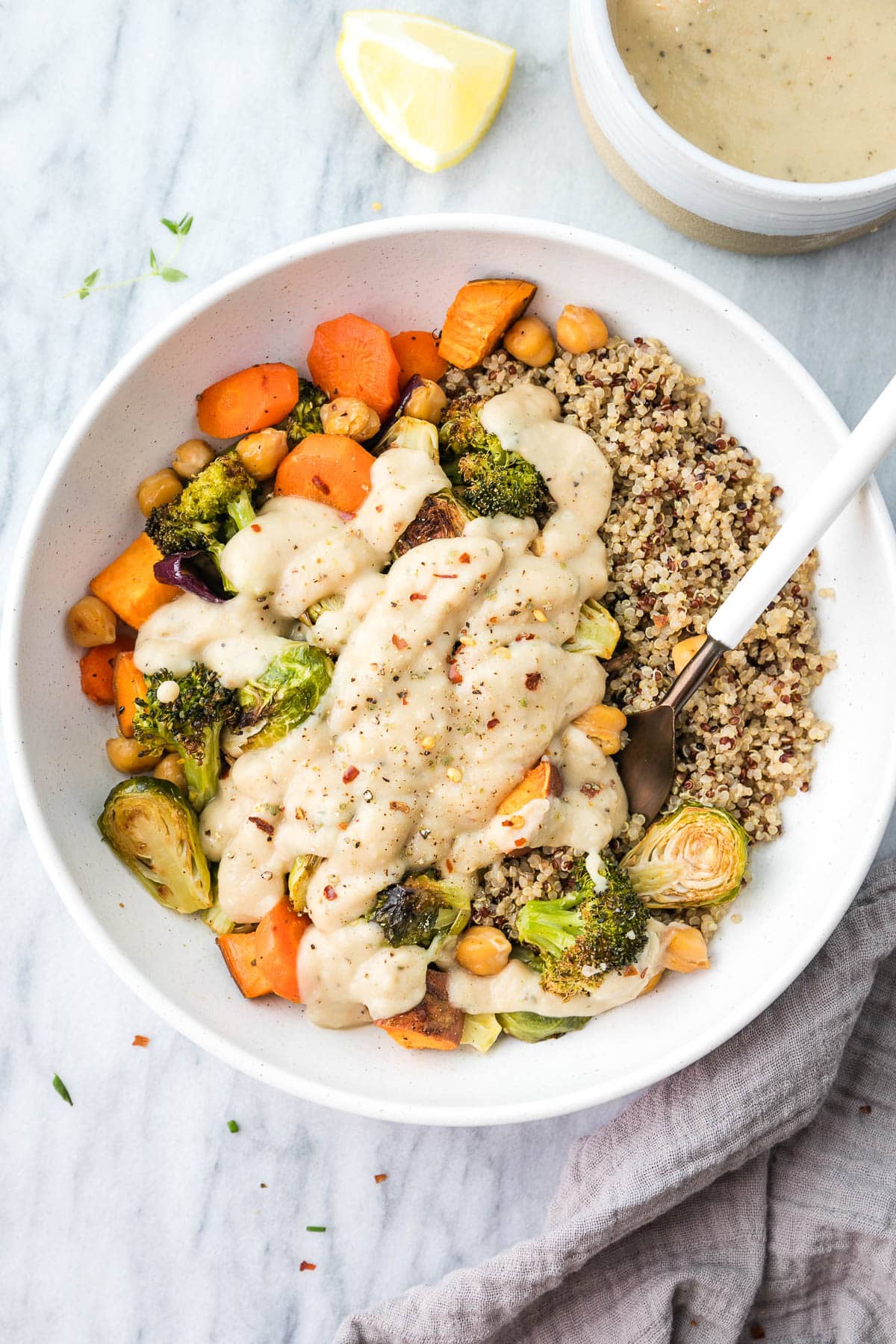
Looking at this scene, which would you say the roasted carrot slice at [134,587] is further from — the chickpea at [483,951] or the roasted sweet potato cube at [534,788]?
the chickpea at [483,951]

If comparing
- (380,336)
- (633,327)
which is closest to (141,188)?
(380,336)

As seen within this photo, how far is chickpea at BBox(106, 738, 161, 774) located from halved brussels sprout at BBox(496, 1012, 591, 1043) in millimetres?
1149

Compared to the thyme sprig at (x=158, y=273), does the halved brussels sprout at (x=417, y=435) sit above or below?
above

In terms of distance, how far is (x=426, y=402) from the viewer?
2.87 m

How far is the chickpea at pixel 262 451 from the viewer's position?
2875 mm

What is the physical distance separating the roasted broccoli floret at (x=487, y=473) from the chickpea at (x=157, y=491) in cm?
73

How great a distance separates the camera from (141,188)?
10.5 feet

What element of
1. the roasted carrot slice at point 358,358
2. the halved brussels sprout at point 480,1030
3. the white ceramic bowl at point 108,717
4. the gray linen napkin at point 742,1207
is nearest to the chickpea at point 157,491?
the white ceramic bowl at point 108,717

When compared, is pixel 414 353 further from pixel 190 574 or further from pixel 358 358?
pixel 190 574

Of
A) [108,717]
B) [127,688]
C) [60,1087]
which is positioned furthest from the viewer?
[60,1087]

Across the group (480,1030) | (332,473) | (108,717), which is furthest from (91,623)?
(480,1030)

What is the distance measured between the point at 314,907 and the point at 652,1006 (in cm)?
93

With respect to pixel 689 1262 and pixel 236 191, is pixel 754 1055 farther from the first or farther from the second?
pixel 236 191

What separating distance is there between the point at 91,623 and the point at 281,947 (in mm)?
976
